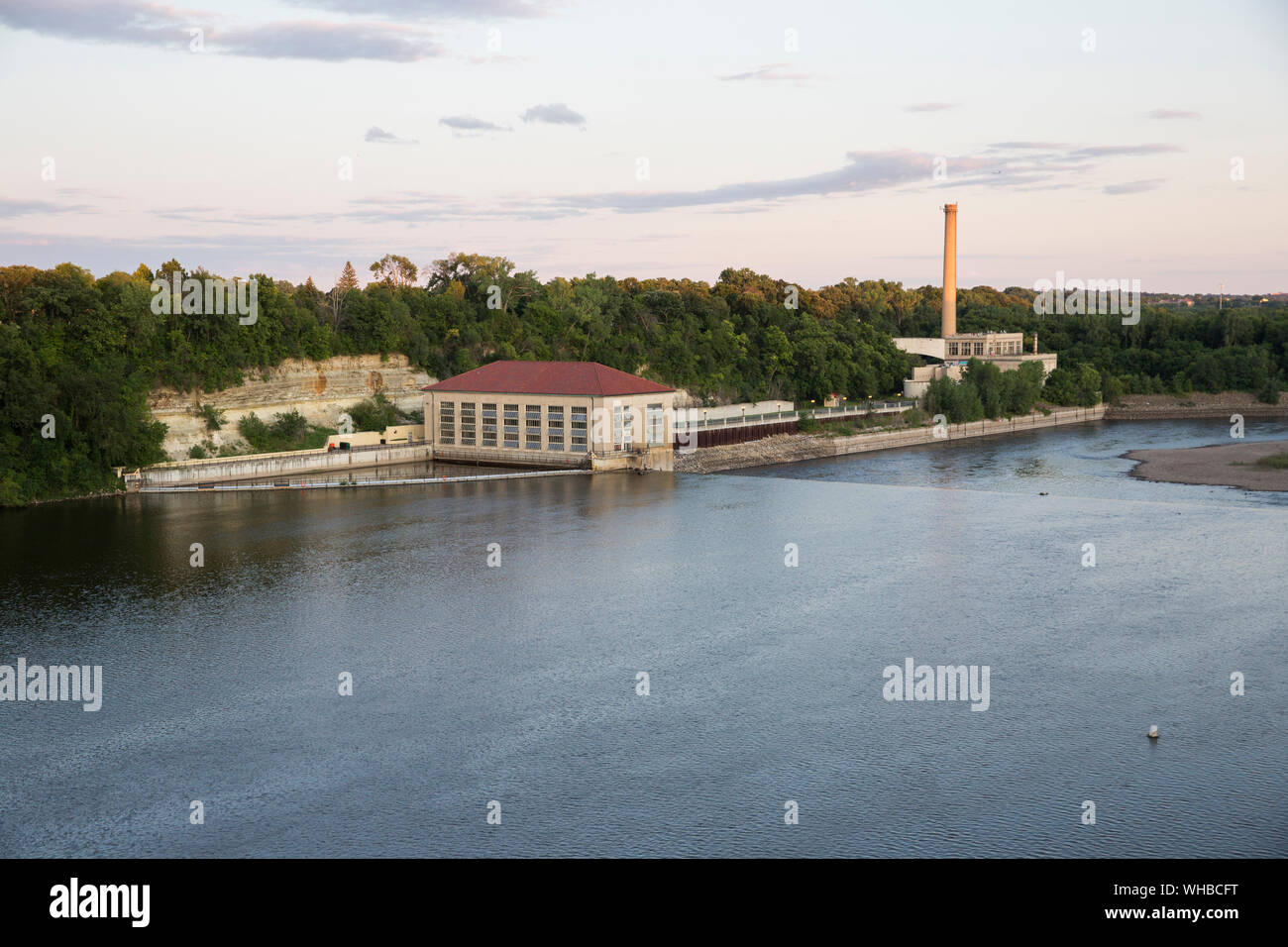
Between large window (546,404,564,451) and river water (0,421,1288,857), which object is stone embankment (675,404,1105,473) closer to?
large window (546,404,564,451)

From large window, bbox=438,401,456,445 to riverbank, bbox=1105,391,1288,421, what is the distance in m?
57.2

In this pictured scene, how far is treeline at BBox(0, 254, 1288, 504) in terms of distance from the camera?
1976 inches

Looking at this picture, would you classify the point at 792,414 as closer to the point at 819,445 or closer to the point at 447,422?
the point at 819,445

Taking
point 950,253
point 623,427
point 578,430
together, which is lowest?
point 578,430

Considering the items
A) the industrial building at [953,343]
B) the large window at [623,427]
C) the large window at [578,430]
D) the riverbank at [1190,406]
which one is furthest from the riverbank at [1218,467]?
the industrial building at [953,343]

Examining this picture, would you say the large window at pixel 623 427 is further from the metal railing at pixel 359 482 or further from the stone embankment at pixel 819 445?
the stone embankment at pixel 819 445

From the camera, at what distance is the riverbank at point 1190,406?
95562mm

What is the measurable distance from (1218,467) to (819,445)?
854 inches

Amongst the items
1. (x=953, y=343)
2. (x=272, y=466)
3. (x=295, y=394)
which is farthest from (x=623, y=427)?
(x=953, y=343)

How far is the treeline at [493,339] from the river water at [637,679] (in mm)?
5986

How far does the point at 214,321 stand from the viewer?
60.8 metres

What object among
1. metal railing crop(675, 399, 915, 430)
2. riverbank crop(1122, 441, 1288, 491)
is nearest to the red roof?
metal railing crop(675, 399, 915, 430)

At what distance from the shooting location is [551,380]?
2376 inches
